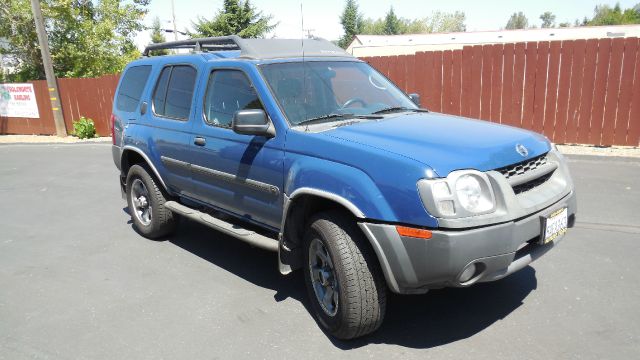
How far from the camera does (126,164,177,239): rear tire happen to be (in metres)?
5.26

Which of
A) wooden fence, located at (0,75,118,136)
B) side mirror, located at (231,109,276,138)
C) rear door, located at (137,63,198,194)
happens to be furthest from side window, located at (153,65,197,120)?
wooden fence, located at (0,75,118,136)

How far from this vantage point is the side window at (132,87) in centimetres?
553

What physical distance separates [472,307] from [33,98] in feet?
64.3

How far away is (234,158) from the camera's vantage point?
3.95 meters

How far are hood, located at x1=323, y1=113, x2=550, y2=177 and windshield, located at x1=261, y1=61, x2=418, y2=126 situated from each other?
377 millimetres

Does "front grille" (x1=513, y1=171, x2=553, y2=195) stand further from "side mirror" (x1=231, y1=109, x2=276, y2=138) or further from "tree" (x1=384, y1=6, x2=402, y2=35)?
"tree" (x1=384, y1=6, x2=402, y2=35)

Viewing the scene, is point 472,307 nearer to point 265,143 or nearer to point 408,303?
point 408,303

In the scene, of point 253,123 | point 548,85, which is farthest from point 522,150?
point 548,85

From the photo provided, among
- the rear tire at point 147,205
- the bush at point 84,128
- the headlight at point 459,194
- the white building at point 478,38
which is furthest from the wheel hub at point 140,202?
the white building at point 478,38

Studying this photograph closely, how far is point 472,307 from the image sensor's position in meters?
3.65

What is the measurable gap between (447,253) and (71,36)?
2365 cm

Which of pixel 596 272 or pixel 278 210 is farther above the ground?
pixel 278 210

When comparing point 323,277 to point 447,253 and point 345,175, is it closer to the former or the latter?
point 345,175

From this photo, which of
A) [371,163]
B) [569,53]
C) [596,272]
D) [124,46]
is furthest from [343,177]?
[124,46]
